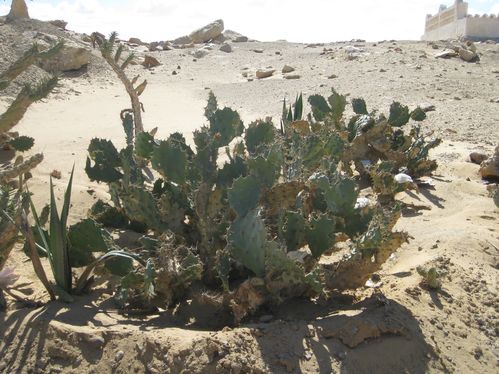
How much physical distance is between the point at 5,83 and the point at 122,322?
1494mm

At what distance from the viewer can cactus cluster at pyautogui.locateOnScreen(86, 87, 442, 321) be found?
2482 mm

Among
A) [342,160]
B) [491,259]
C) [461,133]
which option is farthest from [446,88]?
[491,259]

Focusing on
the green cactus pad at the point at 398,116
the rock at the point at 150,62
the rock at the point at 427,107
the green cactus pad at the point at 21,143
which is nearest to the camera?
the green cactus pad at the point at 21,143

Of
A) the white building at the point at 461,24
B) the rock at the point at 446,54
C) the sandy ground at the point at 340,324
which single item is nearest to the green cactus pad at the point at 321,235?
the sandy ground at the point at 340,324

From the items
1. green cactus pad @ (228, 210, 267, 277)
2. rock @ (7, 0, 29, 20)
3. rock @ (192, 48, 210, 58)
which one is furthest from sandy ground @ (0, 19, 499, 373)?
rock @ (192, 48, 210, 58)

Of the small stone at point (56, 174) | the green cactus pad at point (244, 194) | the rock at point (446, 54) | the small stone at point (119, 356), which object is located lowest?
the small stone at point (119, 356)

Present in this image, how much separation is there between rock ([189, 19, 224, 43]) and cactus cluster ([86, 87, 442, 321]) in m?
21.8

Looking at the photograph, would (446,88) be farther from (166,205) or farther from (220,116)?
(166,205)

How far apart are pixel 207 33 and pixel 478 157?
20.5 meters

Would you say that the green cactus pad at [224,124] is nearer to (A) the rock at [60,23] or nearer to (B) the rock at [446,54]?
(B) the rock at [446,54]

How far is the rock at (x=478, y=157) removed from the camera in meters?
5.65

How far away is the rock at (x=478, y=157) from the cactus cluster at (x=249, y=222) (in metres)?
2.57

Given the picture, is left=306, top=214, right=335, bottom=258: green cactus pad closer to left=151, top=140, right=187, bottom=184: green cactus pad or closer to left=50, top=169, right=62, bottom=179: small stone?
left=151, top=140, right=187, bottom=184: green cactus pad

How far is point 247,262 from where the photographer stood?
249cm
